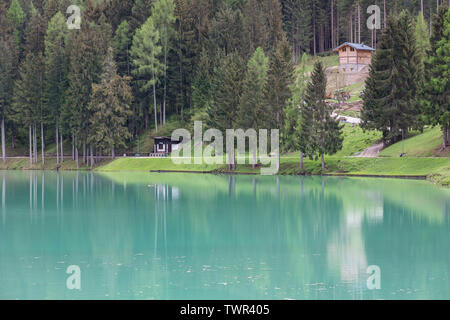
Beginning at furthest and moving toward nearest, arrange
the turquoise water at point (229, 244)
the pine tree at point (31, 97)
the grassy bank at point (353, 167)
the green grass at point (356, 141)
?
the pine tree at point (31, 97), the green grass at point (356, 141), the grassy bank at point (353, 167), the turquoise water at point (229, 244)

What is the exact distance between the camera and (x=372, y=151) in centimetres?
7112

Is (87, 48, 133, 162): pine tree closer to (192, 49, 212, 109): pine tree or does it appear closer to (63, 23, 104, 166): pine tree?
(63, 23, 104, 166): pine tree

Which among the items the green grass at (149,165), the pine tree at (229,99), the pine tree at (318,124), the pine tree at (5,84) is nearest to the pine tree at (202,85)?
the green grass at (149,165)

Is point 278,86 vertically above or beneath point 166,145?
above

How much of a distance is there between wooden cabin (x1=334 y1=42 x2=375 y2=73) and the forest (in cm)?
914

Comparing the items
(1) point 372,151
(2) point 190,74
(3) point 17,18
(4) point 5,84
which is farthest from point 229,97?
(3) point 17,18

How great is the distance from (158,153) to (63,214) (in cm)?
5637

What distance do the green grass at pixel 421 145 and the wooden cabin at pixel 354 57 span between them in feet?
131

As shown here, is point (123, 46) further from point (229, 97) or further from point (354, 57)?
point (354, 57)

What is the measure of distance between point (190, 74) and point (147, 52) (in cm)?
794

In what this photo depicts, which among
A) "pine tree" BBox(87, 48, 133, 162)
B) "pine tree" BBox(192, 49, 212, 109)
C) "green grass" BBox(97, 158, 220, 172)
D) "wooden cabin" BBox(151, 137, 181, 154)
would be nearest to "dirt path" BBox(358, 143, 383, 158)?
"green grass" BBox(97, 158, 220, 172)

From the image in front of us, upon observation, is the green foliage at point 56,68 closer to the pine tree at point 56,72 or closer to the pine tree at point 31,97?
the pine tree at point 56,72

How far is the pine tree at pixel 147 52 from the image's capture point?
98.8 metres
